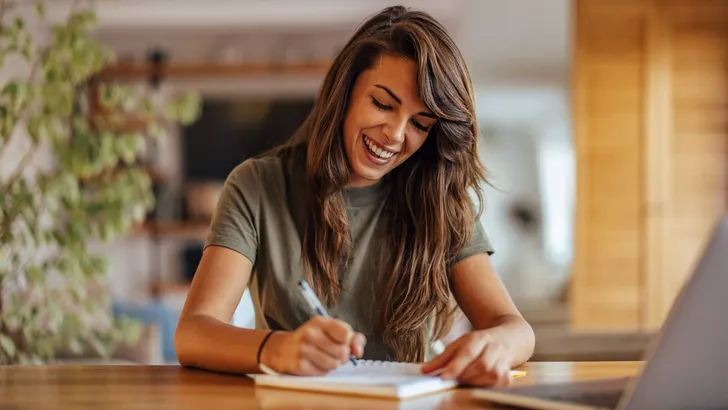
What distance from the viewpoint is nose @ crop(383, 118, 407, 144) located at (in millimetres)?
1506

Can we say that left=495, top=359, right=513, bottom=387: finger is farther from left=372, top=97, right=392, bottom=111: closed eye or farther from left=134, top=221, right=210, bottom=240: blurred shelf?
left=134, top=221, right=210, bottom=240: blurred shelf

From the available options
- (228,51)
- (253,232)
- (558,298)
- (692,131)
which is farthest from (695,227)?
(558,298)

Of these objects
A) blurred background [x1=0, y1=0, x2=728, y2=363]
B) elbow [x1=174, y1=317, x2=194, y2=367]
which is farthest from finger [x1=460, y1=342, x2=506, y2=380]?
blurred background [x1=0, y1=0, x2=728, y2=363]

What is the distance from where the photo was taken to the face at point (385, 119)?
1.51 m

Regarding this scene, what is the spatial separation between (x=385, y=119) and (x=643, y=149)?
4459mm

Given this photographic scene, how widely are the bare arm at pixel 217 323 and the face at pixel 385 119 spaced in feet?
0.92

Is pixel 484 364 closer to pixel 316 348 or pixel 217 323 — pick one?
pixel 316 348

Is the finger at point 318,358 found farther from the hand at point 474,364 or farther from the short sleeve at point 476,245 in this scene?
the short sleeve at point 476,245

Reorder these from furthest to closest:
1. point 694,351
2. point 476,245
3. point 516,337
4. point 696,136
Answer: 1. point 696,136
2. point 476,245
3. point 516,337
4. point 694,351

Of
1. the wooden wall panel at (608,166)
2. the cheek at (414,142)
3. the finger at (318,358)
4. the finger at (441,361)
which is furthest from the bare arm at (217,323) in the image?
the wooden wall panel at (608,166)

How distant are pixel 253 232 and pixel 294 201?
4.7 inches

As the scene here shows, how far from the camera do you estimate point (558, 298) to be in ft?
37.3

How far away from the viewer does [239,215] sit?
1.54 metres

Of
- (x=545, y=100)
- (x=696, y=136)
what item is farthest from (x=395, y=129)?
(x=545, y=100)
